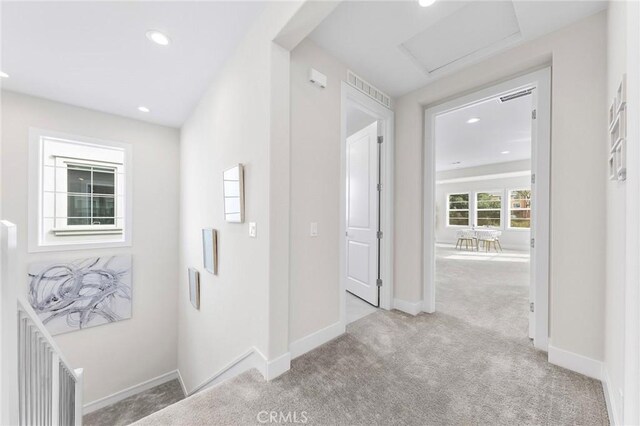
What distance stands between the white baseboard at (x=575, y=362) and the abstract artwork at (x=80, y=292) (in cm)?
510

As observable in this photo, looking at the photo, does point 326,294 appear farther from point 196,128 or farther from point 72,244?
point 72,244

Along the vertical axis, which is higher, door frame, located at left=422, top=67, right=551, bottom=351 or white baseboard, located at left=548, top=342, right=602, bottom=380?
door frame, located at left=422, top=67, right=551, bottom=351

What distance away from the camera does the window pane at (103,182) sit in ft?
12.1

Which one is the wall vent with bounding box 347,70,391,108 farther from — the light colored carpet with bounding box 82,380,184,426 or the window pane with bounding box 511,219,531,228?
the window pane with bounding box 511,219,531,228

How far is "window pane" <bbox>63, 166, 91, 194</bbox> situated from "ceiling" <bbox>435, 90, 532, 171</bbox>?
5.29 m

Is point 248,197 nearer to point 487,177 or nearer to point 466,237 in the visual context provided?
point 466,237

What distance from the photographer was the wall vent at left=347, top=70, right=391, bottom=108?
8.09 ft

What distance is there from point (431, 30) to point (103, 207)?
4861 mm

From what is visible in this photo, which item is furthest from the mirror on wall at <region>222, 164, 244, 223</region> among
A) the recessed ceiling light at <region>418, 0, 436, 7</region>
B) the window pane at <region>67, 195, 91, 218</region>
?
the window pane at <region>67, 195, 91, 218</region>

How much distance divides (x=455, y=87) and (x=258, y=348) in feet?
10.2

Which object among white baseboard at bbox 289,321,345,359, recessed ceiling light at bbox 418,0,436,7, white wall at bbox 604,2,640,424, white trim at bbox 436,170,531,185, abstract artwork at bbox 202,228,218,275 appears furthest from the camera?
white trim at bbox 436,170,531,185

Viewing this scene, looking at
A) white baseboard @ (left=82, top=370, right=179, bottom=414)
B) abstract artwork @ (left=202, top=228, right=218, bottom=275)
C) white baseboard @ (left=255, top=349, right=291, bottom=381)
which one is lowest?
white baseboard @ (left=82, top=370, right=179, bottom=414)

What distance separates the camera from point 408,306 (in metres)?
2.81

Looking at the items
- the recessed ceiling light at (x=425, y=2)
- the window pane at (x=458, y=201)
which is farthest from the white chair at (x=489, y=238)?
the recessed ceiling light at (x=425, y=2)
